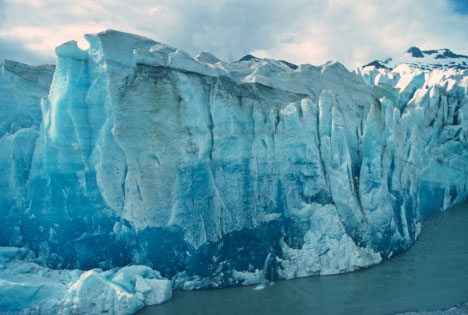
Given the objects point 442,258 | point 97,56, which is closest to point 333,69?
point 442,258

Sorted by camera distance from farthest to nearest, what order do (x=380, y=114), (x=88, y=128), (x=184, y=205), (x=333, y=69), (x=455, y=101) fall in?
(x=455, y=101)
(x=333, y=69)
(x=380, y=114)
(x=88, y=128)
(x=184, y=205)

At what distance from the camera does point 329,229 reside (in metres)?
9.70

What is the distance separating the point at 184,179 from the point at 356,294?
496 cm

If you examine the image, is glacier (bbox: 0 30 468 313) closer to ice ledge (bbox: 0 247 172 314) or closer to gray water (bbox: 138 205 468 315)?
ice ledge (bbox: 0 247 172 314)

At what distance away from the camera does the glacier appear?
9133 mm

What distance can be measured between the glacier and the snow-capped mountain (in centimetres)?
4188

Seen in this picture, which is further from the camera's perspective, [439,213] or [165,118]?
[439,213]

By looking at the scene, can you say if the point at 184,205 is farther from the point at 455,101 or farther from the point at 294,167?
the point at 455,101

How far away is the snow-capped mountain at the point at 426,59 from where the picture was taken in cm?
4843

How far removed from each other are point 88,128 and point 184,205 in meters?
3.45

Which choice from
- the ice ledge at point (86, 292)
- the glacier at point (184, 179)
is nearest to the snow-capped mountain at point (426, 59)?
the glacier at point (184, 179)

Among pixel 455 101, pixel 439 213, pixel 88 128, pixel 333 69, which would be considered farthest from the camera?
pixel 455 101

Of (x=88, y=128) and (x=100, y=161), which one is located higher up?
(x=88, y=128)

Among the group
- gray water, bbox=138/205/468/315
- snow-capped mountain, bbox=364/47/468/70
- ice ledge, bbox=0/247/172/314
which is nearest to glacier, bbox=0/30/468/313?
ice ledge, bbox=0/247/172/314
